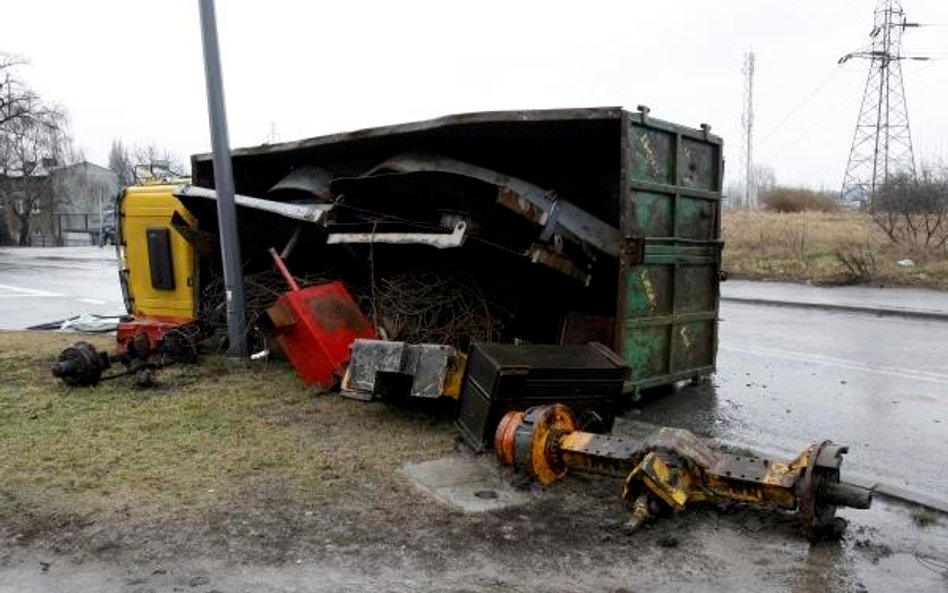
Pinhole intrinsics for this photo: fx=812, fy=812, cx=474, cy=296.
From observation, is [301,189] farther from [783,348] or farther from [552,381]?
[783,348]

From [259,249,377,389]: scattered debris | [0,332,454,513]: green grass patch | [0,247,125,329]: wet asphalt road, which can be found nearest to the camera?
[0,332,454,513]: green grass patch

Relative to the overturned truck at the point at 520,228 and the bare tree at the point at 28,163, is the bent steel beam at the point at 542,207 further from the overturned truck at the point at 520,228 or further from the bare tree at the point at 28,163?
the bare tree at the point at 28,163

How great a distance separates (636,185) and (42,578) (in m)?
4.56

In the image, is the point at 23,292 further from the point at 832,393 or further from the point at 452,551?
the point at 452,551

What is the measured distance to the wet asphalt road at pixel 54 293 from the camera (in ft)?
44.9

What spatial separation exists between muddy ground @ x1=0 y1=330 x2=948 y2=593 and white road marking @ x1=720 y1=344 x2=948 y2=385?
4.33 m

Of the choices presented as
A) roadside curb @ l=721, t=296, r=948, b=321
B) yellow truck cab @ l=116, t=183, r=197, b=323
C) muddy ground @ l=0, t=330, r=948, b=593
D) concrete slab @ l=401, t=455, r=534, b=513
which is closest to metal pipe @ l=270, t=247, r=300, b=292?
yellow truck cab @ l=116, t=183, r=197, b=323

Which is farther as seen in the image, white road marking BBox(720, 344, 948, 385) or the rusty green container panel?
white road marking BBox(720, 344, 948, 385)

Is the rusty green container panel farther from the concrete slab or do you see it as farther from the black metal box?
the concrete slab

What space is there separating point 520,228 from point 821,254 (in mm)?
17278

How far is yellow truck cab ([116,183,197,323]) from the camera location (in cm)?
922

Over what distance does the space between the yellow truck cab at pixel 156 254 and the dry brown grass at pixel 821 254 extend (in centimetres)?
1457

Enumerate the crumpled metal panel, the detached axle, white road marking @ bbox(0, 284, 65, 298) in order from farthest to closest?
white road marking @ bbox(0, 284, 65, 298) → the crumpled metal panel → the detached axle

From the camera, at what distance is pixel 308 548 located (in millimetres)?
3777
